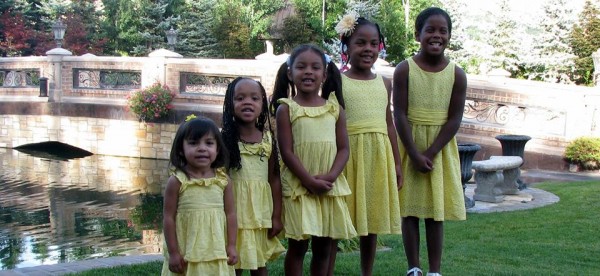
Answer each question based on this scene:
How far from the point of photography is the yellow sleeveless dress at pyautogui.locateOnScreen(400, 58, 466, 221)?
162 inches

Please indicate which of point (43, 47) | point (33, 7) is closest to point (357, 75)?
point (43, 47)

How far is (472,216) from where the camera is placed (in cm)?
797

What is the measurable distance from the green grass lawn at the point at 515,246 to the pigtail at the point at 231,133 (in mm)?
1438

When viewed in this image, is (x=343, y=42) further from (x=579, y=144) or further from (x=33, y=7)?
(x=33, y=7)

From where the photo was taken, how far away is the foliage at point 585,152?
1149cm

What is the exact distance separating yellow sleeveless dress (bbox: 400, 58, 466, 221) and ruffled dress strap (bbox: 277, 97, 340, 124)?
53cm

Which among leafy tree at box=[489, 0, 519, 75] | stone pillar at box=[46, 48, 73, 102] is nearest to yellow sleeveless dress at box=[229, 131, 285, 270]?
stone pillar at box=[46, 48, 73, 102]

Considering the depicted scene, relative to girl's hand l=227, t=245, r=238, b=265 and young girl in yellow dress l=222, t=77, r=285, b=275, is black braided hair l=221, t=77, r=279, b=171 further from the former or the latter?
girl's hand l=227, t=245, r=238, b=265

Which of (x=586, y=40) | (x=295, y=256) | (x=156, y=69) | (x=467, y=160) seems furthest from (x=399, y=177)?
(x=586, y=40)

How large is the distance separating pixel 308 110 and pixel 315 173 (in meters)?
0.29

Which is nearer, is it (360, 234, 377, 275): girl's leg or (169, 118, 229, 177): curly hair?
(169, 118, 229, 177): curly hair

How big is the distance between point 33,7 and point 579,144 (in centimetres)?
2224

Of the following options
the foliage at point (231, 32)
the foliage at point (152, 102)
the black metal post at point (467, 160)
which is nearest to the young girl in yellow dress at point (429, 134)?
the black metal post at point (467, 160)

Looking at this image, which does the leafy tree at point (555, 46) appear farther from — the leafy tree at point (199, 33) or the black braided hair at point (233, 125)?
the black braided hair at point (233, 125)
